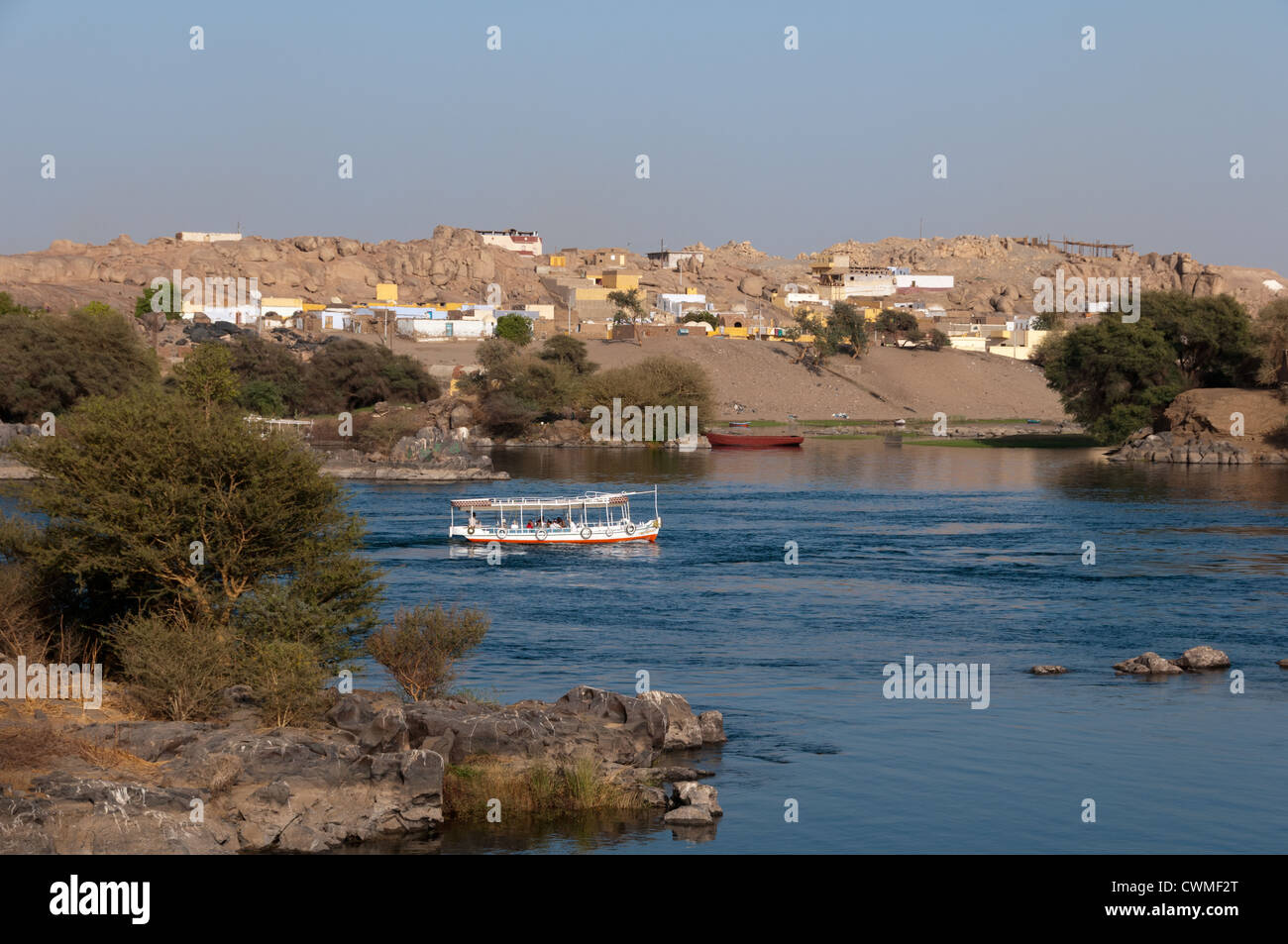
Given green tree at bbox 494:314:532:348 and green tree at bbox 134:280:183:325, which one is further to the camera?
green tree at bbox 134:280:183:325

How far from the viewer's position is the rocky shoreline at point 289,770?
15633 millimetres

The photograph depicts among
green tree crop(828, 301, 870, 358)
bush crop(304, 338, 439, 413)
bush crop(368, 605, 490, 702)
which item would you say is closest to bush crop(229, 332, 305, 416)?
bush crop(304, 338, 439, 413)

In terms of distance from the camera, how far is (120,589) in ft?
74.2

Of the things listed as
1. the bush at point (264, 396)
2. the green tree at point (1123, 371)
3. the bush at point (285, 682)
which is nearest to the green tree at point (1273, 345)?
the green tree at point (1123, 371)

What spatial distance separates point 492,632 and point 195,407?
1014cm

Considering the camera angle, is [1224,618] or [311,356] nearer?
[1224,618]

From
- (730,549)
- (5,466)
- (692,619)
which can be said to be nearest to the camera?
(692,619)

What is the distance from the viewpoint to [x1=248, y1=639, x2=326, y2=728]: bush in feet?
64.0

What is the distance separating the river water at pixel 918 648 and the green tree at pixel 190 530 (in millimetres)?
4439

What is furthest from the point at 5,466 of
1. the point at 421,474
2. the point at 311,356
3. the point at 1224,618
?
the point at 1224,618

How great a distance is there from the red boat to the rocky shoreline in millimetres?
80081

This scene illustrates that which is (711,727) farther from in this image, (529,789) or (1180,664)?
(1180,664)

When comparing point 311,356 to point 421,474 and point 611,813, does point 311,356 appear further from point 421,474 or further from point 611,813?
point 611,813

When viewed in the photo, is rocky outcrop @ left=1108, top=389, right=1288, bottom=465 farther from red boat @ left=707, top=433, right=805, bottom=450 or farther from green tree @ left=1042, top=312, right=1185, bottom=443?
red boat @ left=707, top=433, right=805, bottom=450
